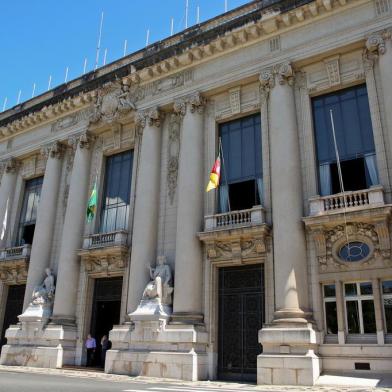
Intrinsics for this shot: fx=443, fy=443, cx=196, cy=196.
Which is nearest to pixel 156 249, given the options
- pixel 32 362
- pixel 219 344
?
pixel 219 344

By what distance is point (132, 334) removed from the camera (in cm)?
1833

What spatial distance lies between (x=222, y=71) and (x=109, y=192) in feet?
29.2

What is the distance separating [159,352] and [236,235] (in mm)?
5487

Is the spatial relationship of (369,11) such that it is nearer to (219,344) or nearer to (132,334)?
(219,344)

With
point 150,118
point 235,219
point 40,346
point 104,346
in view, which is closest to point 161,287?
point 235,219

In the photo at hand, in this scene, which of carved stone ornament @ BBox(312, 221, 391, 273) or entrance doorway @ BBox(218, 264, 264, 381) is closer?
carved stone ornament @ BBox(312, 221, 391, 273)

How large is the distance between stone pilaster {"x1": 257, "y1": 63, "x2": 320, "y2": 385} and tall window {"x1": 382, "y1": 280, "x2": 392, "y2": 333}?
243 centimetres

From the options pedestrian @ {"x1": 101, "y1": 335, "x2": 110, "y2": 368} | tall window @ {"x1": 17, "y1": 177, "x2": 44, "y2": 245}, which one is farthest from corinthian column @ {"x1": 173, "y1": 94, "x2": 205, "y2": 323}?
tall window @ {"x1": 17, "y1": 177, "x2": 44, "y2": 245}

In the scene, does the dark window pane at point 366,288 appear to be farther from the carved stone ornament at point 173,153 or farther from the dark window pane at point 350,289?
the carved stone ornament at point 173,153

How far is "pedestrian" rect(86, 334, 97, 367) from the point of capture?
20906 mm

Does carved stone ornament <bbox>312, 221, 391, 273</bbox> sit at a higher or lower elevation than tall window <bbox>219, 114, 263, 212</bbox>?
lower

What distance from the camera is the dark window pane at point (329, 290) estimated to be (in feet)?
52.4

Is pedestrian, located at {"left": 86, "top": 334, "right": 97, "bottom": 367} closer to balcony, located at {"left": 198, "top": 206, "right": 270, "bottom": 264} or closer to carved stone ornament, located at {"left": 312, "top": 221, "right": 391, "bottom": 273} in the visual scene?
balcony, located at {"left": 198, "top": 206, "right": 270, "bottom": 264}

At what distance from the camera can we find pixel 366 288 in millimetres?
15383
